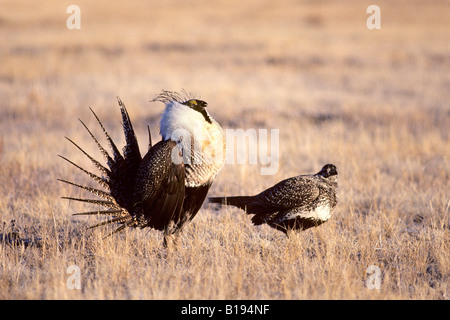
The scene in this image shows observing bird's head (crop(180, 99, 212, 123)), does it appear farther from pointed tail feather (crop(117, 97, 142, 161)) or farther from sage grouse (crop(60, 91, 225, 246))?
pointed tail feather (crop(117, 97, 142, 161))

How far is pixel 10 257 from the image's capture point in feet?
15.3

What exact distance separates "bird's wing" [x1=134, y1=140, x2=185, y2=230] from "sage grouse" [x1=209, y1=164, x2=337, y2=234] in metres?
0.72

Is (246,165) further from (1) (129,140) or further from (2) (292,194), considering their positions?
(1) (129,140)

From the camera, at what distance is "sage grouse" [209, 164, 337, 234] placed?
4.98 m

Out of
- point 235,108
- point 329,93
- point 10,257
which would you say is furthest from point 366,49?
point 10,257

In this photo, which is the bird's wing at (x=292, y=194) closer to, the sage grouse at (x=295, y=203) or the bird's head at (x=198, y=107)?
the sage grouse at (x=295, y=203)

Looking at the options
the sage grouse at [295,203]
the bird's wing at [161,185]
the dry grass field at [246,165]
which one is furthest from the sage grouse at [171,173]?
the sage grouse at [295,203]

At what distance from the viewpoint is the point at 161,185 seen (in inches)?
178

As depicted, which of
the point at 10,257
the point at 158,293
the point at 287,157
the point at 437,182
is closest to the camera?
the point at 158,293

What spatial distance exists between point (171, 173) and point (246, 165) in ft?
12.4

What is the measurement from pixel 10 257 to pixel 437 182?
5.46 meters

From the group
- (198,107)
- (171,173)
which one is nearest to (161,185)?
(171,173)

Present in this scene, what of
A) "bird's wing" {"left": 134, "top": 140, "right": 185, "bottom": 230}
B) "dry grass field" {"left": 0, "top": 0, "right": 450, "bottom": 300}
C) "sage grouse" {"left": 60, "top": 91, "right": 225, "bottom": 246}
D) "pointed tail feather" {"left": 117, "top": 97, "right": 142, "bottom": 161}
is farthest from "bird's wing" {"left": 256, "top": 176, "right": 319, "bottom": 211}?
"pointed tail feather" {"left": 117, "top": 97, "right": 142, "bottom": 161}

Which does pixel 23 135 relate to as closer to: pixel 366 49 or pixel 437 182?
pixel 437 182
